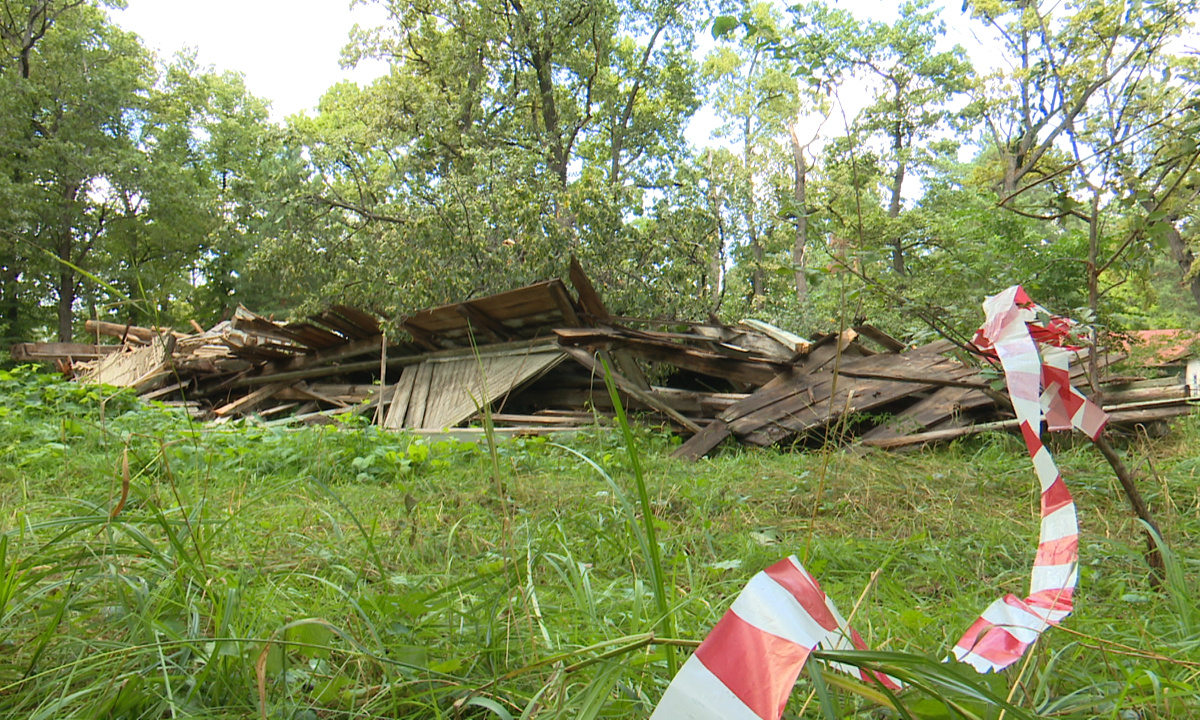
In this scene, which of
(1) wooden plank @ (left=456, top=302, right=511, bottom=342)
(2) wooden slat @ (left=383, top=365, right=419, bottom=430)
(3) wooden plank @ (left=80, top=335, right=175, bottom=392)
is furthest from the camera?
(3) wooden plank @ (left=80, top=335, right=175, bottom=392)

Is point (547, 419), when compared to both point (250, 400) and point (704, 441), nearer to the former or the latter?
point (704, 441)

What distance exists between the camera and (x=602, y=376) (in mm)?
7883

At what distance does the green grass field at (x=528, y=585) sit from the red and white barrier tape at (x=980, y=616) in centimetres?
6

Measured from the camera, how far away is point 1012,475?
13.8 feet

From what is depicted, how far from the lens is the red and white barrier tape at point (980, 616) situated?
0.78 meters

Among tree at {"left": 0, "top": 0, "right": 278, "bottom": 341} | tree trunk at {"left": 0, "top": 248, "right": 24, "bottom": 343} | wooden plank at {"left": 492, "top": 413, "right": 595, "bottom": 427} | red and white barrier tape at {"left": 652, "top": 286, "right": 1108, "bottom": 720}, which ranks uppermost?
tree at {"left": 0, "top": 0, "right": 278, "bottom": 341}

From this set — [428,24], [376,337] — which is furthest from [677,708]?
[428,24]

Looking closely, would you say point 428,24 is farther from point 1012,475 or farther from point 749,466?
point 1012,475

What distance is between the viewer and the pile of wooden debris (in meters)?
6.09

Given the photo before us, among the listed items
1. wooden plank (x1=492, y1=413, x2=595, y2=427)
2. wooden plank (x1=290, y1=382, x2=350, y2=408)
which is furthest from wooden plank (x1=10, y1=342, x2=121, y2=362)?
wooden plank (x1=492, y1=413, x2=595, y2=427)

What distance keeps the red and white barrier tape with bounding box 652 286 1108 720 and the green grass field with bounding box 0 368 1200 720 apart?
0.06 meters

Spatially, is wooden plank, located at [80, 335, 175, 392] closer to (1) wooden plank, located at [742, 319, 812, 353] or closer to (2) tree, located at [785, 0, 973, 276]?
(1) wooden plank, located at [742, 319, 812, 353]

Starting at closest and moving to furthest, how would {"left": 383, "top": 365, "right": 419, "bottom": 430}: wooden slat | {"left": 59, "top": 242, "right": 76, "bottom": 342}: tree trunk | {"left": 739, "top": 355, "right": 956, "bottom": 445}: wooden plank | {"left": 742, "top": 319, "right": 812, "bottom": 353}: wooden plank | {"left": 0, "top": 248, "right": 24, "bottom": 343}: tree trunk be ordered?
{"left": 739, "top": 355, "right": 956, "bottom": 445}: wooden plank < {"left": 742, "top": 319, "right": 812, "bottom": 353}: wooden plank < {"left": 383, "top": 365, "right": 419, "bottom": 430}: wooden slat < {"left": 59, "top": 242, "right": 76, "bottom": 342}: tree trunk < {"left": 0, "top": 248, "right": 24, "bottom": 343}: tree trunk

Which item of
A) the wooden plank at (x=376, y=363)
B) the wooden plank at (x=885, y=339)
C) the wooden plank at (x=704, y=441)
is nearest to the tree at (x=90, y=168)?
the wooden plank at (x=376, y=363)
